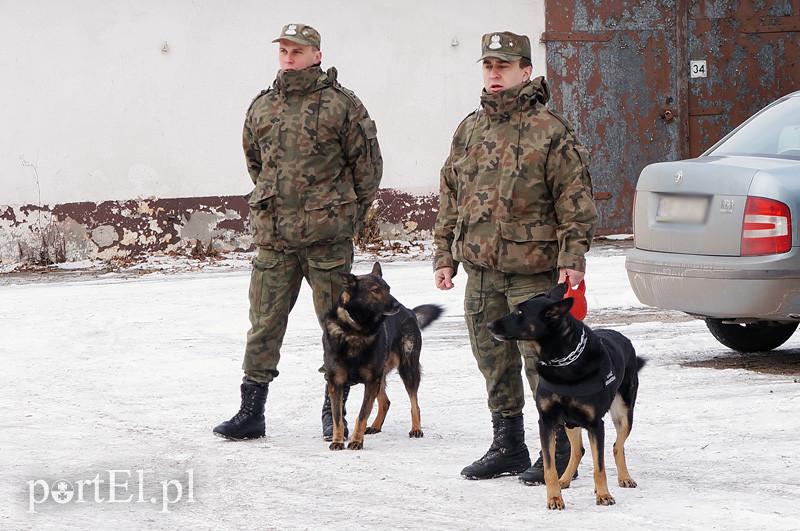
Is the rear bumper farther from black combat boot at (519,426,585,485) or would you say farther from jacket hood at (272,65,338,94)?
jacket hood at (272,65,338,94)

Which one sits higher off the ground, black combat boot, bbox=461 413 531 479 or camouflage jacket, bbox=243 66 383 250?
camouflage jacket, bbox=243 66 383 250

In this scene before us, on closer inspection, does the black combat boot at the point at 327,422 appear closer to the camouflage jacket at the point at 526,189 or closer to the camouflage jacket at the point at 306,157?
the camouflage jacket at the point at 306,157

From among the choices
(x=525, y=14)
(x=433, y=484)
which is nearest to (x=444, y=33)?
(x=525, y=14)

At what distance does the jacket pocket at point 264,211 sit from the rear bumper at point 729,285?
7.64ft

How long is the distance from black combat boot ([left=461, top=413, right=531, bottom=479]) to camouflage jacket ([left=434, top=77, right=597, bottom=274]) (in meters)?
0.65

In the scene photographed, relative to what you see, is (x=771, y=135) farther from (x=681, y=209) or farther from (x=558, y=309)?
(x=558, y=309)

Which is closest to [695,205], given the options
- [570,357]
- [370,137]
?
[370,137]

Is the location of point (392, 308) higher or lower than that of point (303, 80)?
lower

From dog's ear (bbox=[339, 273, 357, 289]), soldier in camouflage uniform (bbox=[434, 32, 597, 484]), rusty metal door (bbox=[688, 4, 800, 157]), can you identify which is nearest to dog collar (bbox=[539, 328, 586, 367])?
soldier in camouflage uniform (bbox=[434, 32, 597, 484])

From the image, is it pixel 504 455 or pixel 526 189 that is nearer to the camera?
pixel 526 189

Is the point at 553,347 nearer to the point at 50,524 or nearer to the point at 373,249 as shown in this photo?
the point at 50,524

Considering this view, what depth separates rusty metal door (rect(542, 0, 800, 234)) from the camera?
49.8 ft

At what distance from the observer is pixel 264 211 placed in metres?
6.24

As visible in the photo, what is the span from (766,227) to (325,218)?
238 cm
